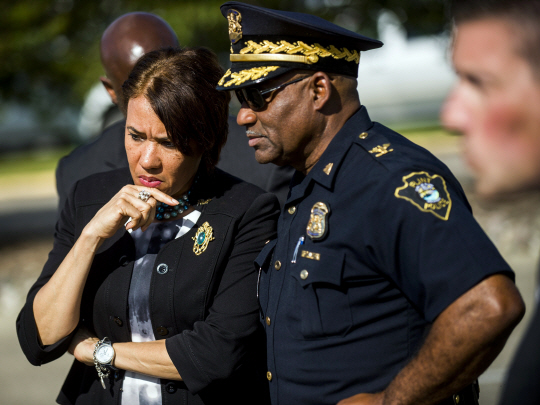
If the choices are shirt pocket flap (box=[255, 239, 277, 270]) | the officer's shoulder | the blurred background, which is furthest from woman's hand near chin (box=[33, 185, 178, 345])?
the blurred background

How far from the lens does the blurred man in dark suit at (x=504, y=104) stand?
1.28 meters

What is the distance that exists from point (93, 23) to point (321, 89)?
9.23 meters

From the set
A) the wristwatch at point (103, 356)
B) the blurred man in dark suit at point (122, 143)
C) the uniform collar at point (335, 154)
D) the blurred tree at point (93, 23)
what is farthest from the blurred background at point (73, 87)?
the wristwatch at point (103, 356)

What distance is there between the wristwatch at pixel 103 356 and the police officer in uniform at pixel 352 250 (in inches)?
24.0

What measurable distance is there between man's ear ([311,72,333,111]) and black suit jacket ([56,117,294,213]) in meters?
0.89

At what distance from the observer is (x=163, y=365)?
7.56ft

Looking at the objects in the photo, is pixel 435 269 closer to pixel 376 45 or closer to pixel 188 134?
pixel 376 45

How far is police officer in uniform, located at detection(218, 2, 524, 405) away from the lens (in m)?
1.74

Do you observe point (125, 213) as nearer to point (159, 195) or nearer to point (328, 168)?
point (159, 195)

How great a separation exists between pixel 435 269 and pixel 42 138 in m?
28.7

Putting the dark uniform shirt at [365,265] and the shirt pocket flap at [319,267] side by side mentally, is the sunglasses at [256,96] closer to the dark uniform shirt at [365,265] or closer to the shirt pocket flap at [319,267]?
the dark uniform shirt at [365,265]

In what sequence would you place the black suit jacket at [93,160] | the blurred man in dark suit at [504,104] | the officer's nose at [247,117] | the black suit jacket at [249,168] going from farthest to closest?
the black suit jacket at [93,160]
the black suit jacket at [249,168]
the officer's nose at [247,117]
the blurred man in dark suit at [504,104]

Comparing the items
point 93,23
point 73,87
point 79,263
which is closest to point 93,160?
point 79,263

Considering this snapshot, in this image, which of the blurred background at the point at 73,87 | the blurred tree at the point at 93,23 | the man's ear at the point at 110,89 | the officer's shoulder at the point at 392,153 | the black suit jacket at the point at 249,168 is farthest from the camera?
the blurred tree at the point at 93,23
